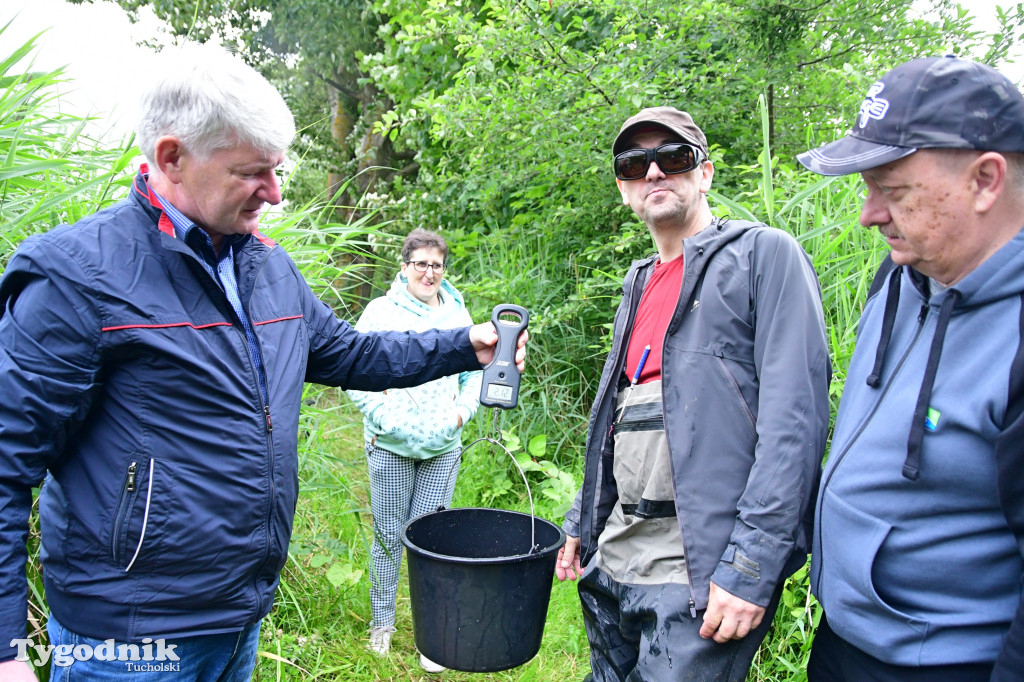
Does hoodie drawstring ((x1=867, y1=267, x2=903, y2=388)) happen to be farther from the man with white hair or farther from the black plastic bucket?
the man with white hair

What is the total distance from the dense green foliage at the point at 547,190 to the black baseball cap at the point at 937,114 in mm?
1562

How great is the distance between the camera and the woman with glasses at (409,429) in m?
3.24

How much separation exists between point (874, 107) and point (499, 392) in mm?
1127

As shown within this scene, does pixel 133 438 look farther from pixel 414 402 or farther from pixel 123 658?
pixel 414 402

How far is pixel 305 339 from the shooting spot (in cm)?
180

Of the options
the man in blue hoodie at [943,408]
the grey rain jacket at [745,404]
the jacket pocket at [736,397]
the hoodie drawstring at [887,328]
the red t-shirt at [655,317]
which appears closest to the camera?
the man in blue hoodie at [943,408]

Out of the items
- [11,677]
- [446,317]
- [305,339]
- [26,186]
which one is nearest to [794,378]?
[305,339]

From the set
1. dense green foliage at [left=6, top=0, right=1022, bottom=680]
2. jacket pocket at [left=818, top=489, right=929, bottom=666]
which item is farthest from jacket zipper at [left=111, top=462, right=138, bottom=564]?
jacket pocket at [left=818, top=489, right=929, bottom=666]

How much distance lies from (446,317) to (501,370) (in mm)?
1581

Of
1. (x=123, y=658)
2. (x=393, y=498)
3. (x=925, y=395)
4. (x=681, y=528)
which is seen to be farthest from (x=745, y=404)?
(x=393, y=498)

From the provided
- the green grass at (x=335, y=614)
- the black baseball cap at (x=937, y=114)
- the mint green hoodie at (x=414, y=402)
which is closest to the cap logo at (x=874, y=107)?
the black baseball cap at (x=937, y=114)

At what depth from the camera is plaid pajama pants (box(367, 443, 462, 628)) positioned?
3.23 metres

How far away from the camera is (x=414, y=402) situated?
3266 mm

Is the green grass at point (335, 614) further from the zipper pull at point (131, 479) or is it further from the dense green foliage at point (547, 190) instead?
the zipper pull at point (131, 479)
